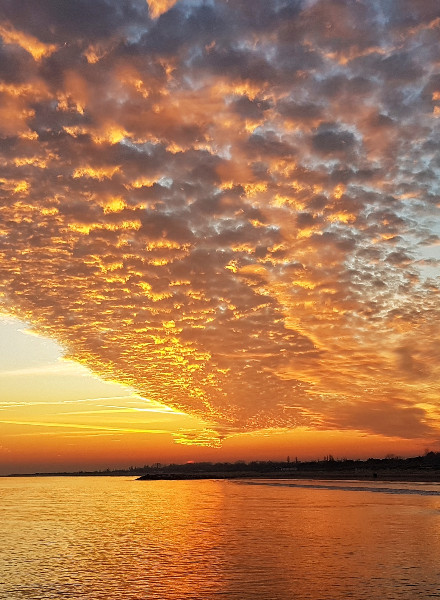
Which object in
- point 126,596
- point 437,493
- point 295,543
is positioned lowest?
point 126,596

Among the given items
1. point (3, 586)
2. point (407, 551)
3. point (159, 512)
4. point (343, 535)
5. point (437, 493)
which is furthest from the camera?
point (437, 493)

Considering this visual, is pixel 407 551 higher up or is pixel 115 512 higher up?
pixel 115 512

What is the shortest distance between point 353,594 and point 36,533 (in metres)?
32.5

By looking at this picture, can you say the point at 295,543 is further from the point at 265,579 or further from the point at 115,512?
the point at 115,512

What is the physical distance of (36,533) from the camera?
4912 cm

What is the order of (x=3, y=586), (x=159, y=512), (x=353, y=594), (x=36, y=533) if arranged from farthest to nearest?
(x=159, y=512) < (x=36, y=533) < (x=3, y=586) < (x=353, y=594)

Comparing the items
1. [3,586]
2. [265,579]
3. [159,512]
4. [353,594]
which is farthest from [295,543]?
[159,512]

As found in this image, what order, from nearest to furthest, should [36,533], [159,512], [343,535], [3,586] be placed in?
1. [3,586]
2. [343,535]
3. [36,533]
4. [159,512]

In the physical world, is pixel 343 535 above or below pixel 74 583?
above

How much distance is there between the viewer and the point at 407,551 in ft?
118

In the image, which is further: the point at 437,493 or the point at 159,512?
the point at 437,493

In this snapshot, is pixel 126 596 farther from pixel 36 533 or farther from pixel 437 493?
pixel 437 493

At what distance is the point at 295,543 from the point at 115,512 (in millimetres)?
39190

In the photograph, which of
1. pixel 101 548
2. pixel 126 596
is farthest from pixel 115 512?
pixel 126 596
